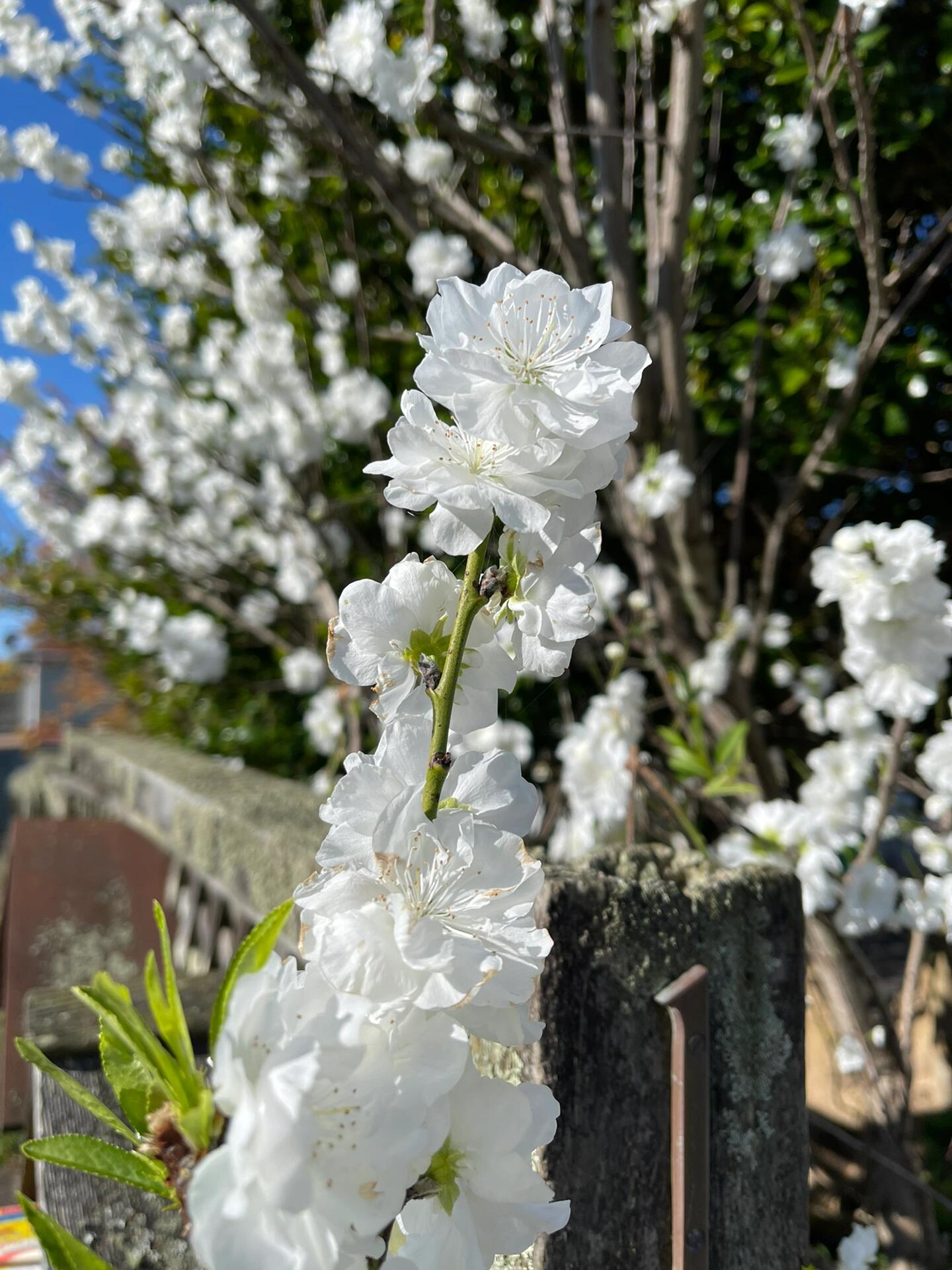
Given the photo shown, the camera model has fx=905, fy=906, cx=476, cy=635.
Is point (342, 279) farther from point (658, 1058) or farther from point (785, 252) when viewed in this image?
point (658, 1058)

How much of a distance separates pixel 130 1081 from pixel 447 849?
26 centimetres

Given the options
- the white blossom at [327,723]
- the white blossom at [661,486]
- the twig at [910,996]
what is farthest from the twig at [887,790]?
the white blossom at [327,723]

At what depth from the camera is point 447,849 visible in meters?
0.65

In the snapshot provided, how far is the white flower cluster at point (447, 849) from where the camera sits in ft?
1.68

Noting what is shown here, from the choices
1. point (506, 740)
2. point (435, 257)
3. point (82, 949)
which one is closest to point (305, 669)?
point (506, 740)

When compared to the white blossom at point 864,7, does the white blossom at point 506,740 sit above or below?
below

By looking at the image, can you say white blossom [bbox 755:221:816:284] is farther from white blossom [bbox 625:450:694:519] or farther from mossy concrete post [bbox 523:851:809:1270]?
mossy concrete post [bbox 523:851:809:1270]

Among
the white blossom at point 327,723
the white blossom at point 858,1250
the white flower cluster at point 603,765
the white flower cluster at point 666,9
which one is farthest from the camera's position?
the white blossom at point 327,723

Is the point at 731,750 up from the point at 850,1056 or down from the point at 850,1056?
up

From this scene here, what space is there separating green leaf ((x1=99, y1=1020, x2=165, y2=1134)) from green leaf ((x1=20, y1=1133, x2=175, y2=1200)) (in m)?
0.02

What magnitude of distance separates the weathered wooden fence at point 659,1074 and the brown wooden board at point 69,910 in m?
1.33

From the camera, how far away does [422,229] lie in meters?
2.86

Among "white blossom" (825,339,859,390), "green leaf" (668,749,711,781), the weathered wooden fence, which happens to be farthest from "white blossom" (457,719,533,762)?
the weathered wooden fence

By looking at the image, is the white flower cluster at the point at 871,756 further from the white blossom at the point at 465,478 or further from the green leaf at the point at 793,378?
the white blossom at the point at 465,478
